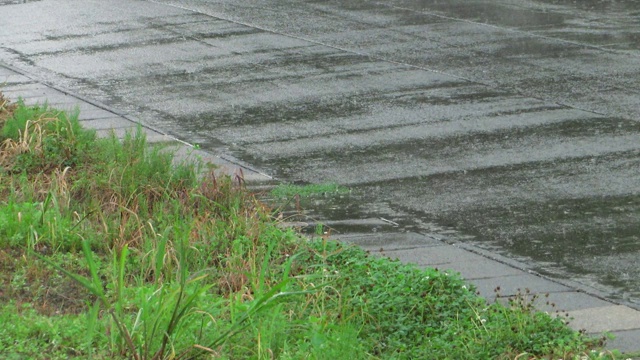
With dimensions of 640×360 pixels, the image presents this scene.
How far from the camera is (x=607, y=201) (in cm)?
870

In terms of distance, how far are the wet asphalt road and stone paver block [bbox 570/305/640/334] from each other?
25cm

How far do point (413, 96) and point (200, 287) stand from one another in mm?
6266

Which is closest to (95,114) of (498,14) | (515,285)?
(515,285)

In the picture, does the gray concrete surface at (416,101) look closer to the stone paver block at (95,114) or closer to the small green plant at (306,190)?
the stone paver block at (95,114)

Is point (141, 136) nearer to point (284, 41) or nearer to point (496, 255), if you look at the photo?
point (496, 255)

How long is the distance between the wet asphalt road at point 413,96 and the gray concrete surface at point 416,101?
0.09 ft

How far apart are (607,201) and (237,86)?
530cm

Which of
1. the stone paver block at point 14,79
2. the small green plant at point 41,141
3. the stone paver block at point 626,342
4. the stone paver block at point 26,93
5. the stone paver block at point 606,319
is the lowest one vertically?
the stone paver block at point 14,79

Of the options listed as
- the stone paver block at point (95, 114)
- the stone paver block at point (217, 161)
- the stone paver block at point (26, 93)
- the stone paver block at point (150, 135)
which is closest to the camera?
the stone paver block at point (217, 161)

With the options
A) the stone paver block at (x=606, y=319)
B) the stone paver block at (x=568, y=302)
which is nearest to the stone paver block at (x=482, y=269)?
the stone paver block at (x=568, y=302)

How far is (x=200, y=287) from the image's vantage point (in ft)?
20.8

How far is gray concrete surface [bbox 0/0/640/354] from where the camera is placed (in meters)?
8.10

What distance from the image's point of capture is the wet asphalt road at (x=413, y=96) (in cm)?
848

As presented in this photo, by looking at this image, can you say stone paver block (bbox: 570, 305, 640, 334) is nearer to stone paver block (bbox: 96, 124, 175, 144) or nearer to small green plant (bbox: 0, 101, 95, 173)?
small green plant (bbox: 0, 101, 95, 173)
